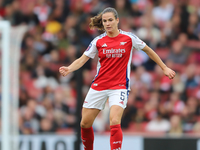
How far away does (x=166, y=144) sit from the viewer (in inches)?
374

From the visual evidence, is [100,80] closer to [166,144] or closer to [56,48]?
[166,144]

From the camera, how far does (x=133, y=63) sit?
11.9 metres

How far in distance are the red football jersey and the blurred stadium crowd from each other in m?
4.60

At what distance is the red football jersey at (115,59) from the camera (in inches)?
242

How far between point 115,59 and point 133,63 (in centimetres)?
580

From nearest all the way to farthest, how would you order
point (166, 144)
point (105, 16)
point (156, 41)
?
point (105, 16), point (166, 144), point (156, 41)

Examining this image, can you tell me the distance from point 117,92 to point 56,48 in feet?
21.8

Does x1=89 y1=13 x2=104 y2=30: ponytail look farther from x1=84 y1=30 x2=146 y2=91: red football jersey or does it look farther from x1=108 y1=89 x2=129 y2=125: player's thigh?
x1=108 y1=89 x2=129 y2=125: player's thigh

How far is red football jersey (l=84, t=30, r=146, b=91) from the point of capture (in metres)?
6.15

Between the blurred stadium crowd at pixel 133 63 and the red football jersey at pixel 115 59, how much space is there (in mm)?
4596

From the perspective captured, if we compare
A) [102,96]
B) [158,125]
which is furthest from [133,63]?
[102,96]

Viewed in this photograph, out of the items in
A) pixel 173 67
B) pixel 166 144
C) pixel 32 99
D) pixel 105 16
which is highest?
pixel 105 16

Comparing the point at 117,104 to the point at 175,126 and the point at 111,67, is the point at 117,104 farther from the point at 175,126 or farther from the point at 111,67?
the point at 175,126

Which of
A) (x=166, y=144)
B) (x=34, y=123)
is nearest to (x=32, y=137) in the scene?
(x=34, y=123)
